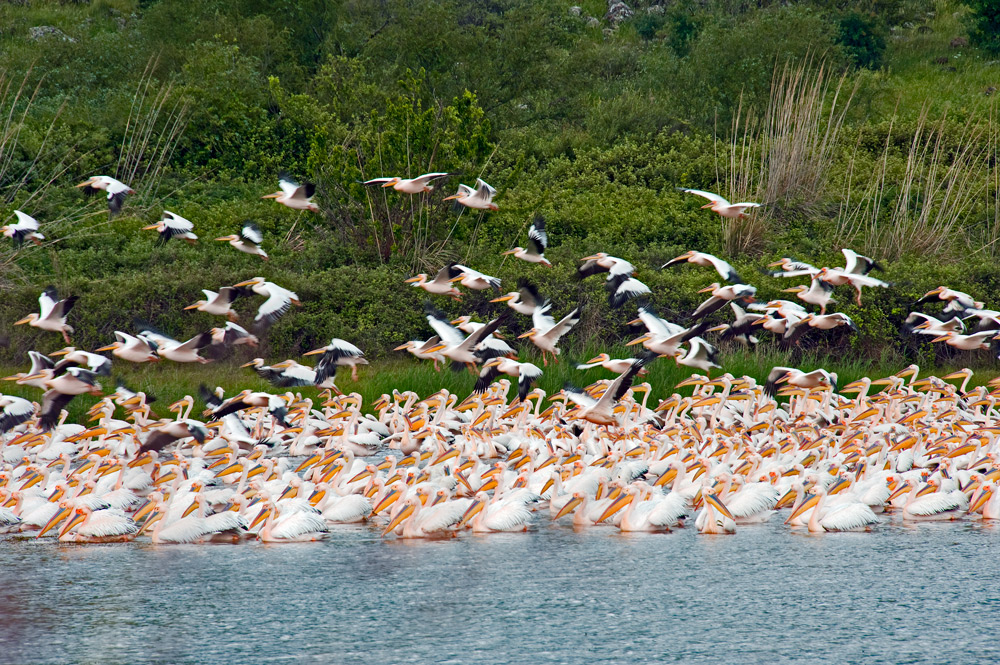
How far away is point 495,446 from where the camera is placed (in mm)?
12734

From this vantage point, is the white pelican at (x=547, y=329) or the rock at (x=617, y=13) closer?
the white pelican at (x=547, y=329)

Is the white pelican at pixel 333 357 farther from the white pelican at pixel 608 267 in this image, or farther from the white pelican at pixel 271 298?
the white pelican at pixel 608 267

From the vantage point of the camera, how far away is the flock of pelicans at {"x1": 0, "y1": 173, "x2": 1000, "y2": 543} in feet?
31.2

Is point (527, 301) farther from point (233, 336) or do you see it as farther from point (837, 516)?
point (837, 516)

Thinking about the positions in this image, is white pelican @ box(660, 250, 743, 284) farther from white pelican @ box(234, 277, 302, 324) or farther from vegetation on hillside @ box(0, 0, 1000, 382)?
white pelican @ box(234, 277, 302, 324)

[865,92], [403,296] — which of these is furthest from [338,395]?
[865,92]

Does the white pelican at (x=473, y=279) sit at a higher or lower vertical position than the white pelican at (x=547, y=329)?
higher

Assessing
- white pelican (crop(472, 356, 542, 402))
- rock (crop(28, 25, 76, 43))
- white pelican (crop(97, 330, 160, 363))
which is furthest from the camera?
rock (crop(28, 25, 76, 43))

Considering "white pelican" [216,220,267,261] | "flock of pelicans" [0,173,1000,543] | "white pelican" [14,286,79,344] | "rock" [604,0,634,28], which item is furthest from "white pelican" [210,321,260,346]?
"rock" [604,0,634,28]

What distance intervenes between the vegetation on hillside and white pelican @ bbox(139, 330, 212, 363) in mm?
4155

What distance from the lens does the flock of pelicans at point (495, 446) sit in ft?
31.2

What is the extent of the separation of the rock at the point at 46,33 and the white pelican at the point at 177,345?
2404cm

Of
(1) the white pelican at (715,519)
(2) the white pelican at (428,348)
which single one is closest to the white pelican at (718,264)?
(2) the white pelican at (428,348)

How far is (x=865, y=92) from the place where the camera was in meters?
30.2
